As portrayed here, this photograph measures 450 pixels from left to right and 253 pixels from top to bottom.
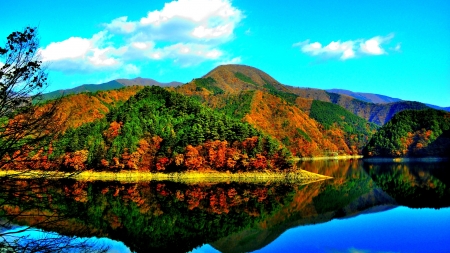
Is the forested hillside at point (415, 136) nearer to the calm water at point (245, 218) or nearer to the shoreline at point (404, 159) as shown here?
the shoreline at point (404, 159)

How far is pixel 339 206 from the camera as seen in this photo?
153 feet

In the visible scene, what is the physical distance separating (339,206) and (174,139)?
1915 inches

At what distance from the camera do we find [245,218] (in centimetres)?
3844


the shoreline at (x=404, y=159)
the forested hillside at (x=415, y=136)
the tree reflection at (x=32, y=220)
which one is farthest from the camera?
the forested hillside at (x=415, y=136)

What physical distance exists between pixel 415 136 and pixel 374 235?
143 meters

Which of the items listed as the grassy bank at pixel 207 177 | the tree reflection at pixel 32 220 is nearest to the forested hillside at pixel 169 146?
the grassy bank at pixel 207 177

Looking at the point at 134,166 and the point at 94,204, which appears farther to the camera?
the point at 134,166

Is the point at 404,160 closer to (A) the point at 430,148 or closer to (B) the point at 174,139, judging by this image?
(A) the point at 430,148

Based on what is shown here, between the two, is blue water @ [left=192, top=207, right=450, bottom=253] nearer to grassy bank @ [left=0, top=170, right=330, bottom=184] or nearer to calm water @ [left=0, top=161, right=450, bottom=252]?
calm water @ [left=0, top=161, right=450, bottom=252]

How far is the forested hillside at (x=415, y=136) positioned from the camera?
478 ft

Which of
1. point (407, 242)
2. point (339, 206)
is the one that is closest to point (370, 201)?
point (339, 206)

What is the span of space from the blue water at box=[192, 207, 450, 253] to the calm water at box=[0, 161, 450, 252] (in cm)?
7

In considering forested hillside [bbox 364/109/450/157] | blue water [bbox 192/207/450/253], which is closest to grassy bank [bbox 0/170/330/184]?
blue water [bbox 192/207/450/253]

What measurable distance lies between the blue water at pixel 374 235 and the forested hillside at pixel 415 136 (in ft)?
394
